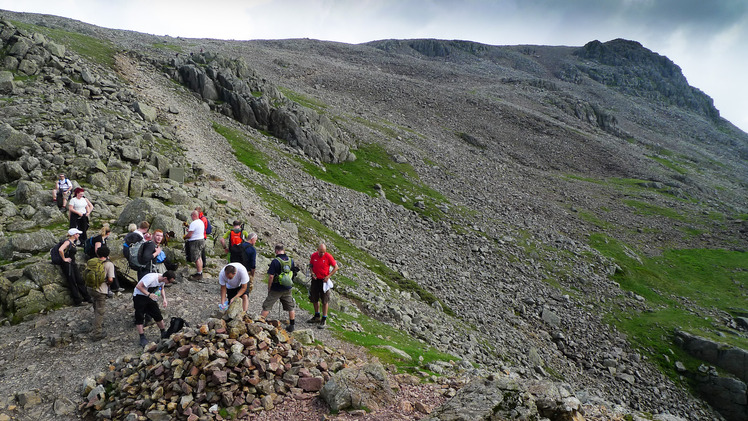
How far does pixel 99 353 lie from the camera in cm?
1273

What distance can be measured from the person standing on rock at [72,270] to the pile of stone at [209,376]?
5.24 metres

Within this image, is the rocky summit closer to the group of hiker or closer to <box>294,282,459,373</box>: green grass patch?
<box>294,282,459,373</box>: green grass patch

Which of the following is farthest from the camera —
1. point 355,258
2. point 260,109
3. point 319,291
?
point 260,109

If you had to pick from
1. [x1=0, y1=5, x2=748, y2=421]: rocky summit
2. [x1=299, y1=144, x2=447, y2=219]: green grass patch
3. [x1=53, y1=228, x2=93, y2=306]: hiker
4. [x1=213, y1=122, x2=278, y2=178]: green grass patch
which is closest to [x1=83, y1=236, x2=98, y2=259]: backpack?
[x1=53, y1=228, x2=93, y2=306]: hiker

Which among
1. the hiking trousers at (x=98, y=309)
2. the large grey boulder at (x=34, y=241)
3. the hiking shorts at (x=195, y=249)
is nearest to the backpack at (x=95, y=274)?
the hiking trousers at (x=98, y=309)

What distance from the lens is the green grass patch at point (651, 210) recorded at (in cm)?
7148

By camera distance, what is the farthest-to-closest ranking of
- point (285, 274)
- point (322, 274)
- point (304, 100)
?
point (304, 100) < point (322, 274) < point (285, 274)

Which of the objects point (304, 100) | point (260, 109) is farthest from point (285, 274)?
point (304, 100)

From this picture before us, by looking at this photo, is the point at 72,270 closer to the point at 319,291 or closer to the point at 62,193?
the point at 62,193

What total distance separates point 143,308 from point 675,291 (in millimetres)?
57482

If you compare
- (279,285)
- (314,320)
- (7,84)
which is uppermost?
(7,84)

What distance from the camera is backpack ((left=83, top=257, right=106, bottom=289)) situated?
13188 millimetres

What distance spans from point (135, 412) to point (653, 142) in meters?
164

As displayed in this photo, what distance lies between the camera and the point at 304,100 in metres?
83.9
